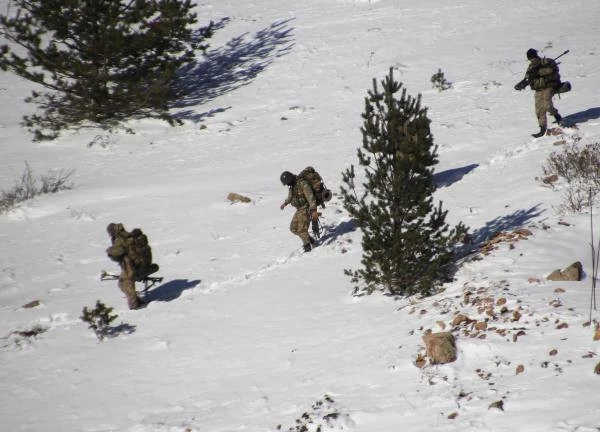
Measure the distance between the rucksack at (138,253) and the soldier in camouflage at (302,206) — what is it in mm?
2545

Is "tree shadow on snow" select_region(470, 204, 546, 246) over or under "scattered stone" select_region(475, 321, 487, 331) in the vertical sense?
over

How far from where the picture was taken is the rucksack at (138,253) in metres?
9.19

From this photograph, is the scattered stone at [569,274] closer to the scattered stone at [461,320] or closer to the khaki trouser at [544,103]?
the scattered stone at [461,320]

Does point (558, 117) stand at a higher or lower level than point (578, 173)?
higher

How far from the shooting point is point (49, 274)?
11.0m

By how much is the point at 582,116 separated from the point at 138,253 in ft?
37.2

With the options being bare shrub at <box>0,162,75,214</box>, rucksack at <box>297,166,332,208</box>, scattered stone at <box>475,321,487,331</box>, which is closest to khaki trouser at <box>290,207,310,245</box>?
rucksack at <box>297,166,332,208</box>

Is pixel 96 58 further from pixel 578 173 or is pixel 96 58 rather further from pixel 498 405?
pixel 498 405

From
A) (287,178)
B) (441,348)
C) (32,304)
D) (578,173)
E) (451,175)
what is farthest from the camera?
(451,175)

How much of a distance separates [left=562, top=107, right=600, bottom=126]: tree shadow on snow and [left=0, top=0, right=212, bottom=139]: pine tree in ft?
40.8

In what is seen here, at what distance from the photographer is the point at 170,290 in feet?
32.2

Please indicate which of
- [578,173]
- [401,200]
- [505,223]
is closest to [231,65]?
[578,173]

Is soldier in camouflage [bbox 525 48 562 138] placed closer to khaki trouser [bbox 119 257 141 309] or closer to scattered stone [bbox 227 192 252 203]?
scattered stone [bbox 227 192 252 203]

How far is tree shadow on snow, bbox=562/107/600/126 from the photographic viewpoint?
45.2 feet
